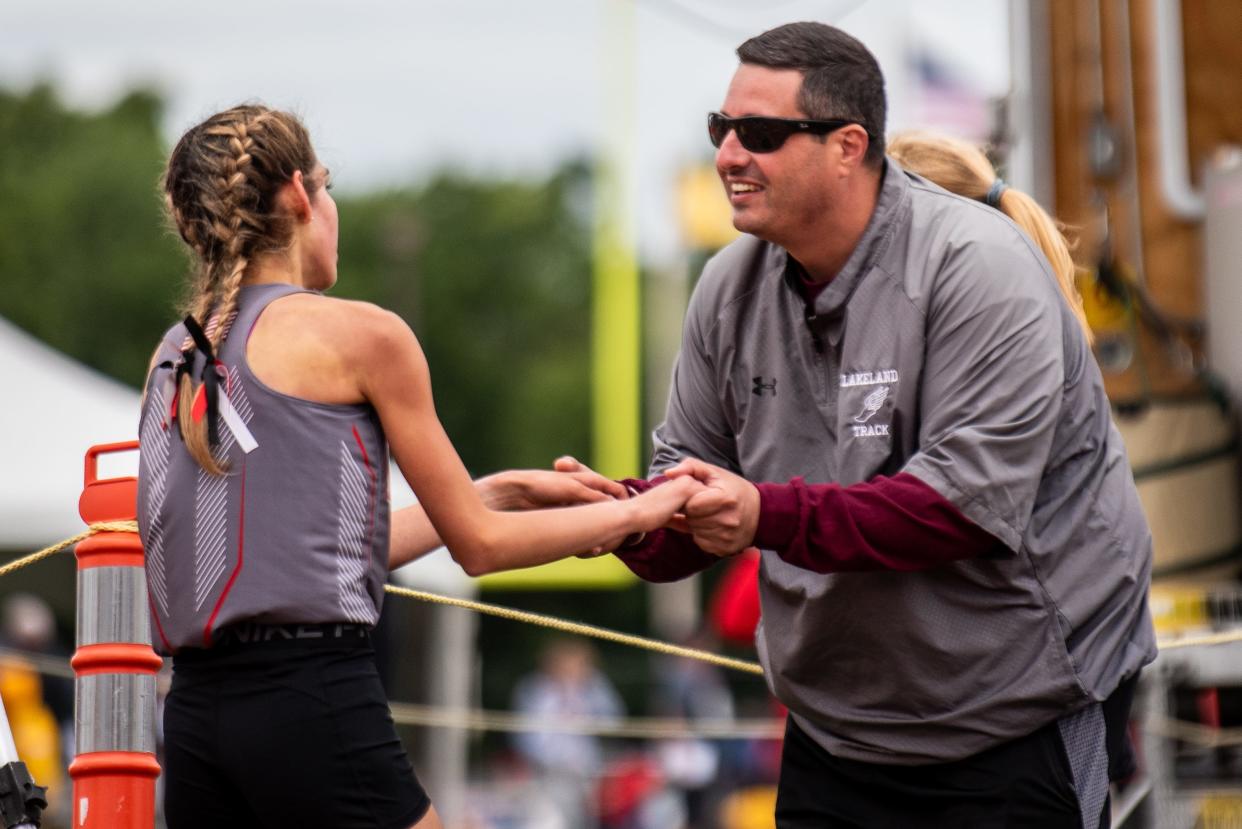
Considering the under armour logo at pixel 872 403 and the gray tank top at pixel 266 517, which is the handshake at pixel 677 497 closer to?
the under armour logo at pixel 872 403

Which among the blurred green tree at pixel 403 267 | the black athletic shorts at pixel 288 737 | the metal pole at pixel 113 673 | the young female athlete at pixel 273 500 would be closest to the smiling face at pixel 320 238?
the young female athlete at pixel 273 500

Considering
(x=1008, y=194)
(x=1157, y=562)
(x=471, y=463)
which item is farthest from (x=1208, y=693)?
(x=471, y=463)

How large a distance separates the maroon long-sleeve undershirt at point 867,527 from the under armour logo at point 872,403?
0.12 meters

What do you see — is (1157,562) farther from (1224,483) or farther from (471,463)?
(471,463)

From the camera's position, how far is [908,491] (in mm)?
3055

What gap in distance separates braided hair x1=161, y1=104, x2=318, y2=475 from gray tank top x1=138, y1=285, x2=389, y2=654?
0.08 m

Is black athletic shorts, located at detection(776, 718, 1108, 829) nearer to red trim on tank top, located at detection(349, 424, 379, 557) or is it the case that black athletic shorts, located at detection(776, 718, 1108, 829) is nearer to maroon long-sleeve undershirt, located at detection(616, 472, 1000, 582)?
maroon long-sleeve undershirt, located at detection(616, 472, 1000, 582)

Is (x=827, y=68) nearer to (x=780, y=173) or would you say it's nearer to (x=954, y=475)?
(x=780, y=173)

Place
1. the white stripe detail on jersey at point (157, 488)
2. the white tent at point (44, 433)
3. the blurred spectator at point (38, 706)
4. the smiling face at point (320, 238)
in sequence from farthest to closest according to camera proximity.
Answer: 1. the blurred spectator at point (38, 706)
2. the white tent at point (44, 433)
3. the smiling face at point (320, 238)
4. the white stripe detail on jersey at point (157, 488)

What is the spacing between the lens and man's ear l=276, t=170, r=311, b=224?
2.93 meters

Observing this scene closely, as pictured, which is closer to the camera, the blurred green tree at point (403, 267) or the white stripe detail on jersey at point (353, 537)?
the white stripe detail on jersey at point (353, 537)

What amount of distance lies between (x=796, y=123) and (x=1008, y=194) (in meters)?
0.63

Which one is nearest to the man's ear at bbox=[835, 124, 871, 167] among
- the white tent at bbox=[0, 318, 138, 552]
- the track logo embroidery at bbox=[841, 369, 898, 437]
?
the track logo embroidery at bbox=[841, 369, 898, 437]

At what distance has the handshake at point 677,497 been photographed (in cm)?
314
